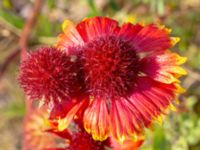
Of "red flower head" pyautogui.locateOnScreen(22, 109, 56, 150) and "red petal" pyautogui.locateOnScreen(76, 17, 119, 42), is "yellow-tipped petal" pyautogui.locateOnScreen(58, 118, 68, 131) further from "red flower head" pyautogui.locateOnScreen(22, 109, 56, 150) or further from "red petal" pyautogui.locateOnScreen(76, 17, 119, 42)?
"red flower head" pyautogui.locateOnScreen(22, 109, 56, 150)

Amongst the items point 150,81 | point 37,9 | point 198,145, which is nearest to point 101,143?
point 150,81

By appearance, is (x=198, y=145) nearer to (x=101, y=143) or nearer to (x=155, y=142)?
(x=155, y=142)

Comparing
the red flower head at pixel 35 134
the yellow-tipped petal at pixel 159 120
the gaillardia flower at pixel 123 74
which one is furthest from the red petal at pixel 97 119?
the red flower head at pixel 35 134

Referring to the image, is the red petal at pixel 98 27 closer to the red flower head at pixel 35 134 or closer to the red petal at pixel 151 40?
the red petal at pixel 151 40

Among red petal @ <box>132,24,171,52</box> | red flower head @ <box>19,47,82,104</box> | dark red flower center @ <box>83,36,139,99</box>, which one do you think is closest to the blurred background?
red petal @ <box>132,24,171,52</box>

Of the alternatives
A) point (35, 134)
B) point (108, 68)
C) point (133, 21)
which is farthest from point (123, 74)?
point (35, 134)

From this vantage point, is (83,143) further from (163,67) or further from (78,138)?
(163,67)
